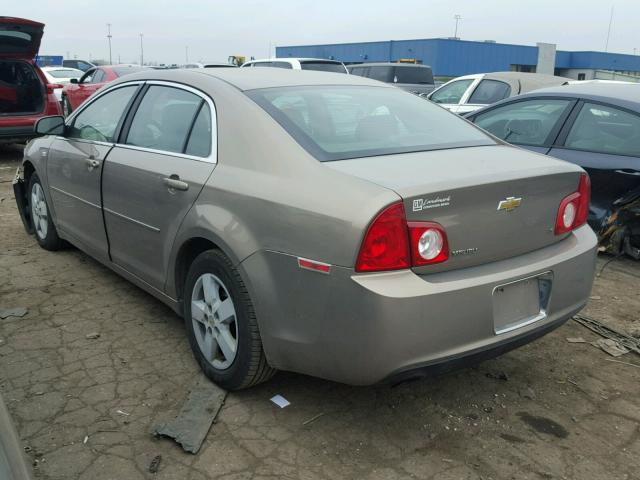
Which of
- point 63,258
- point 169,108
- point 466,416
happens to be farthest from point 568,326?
point 63,258

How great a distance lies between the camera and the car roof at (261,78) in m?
3.33

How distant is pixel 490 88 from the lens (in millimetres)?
10898

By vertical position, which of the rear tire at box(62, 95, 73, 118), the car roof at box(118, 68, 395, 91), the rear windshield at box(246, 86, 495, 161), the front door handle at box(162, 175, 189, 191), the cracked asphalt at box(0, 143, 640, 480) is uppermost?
the car roof at box(118, 68, 395, 91)

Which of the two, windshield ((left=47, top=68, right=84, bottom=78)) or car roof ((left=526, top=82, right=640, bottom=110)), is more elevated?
car roof ((left=526, top=82, right=640, bottom=110))

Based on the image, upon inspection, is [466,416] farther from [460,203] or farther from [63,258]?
[63,258]

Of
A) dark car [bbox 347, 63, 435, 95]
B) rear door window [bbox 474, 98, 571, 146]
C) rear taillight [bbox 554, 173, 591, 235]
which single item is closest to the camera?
rear taillight [bbox 554, 173, 591, 235]

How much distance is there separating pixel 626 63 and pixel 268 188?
6647 cm

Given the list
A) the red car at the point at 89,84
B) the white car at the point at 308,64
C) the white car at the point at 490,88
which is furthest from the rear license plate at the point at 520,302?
the red car at the point at 89,84

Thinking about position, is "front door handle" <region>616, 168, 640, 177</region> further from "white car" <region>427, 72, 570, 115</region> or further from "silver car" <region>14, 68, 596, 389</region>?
"white car" <region>427, 72, 570, 115</region>

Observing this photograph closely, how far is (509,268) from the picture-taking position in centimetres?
267

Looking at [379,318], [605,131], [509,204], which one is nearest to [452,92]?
[605,131]

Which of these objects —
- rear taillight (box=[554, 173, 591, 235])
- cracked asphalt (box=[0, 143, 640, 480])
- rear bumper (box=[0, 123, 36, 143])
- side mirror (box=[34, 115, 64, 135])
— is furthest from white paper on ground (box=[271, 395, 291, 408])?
rear bumper (box=[0, 123, 36, 143])

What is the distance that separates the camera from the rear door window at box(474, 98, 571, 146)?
5.46 meters

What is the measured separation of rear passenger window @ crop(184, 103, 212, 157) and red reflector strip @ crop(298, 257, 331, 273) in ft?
3.17
